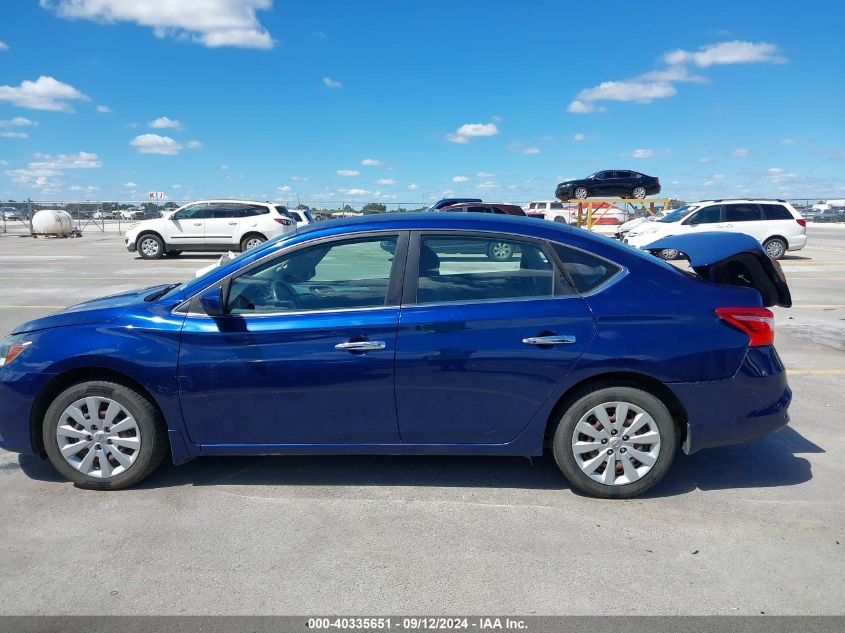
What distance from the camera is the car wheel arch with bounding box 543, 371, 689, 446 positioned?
3.65 meters

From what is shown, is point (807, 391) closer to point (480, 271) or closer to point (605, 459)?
point (605, 459)

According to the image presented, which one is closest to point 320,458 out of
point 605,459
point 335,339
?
point 335,339

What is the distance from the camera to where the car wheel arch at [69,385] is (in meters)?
3.72

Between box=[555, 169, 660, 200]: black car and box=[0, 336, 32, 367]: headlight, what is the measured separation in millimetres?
25415

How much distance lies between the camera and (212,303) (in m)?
3.55

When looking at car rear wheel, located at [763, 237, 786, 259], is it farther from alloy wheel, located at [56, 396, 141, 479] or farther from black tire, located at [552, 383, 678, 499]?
alloy wheel, located at [56, 396, 141, 479]

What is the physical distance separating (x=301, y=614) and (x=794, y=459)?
3.42 m

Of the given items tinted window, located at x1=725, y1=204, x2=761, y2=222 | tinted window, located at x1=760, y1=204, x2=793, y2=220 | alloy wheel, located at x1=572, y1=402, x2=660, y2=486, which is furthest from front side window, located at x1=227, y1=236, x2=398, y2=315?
tinted window, located at x1=760, y1=204, x2=793, y2=220

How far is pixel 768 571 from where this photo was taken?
9.94 feet

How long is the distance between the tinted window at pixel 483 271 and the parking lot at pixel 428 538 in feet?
3.92

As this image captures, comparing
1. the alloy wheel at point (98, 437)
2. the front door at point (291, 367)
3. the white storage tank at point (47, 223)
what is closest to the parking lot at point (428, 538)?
the alloy wheel at point (98, 437)

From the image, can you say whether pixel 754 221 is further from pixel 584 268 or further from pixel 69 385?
pixel 69 385

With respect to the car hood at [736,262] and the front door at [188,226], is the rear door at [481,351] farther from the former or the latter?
the front door at [188,226]

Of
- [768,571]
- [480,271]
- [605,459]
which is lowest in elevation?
[768,571]
